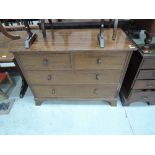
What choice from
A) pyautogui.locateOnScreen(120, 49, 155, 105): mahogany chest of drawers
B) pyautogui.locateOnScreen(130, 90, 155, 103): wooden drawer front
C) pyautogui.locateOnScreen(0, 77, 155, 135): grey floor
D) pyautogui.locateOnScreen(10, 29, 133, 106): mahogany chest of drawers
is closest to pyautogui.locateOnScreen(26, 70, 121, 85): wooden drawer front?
pyautogui.locateOnScreen(10, 29, 133, 106): mahogany chest of drawers

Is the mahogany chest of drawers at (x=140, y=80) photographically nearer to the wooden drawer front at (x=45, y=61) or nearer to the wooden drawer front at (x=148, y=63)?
the wooden drawer front at (x=148, y=63)

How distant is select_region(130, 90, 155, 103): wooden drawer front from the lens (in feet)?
5.24

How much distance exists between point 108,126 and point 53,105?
0.70 m

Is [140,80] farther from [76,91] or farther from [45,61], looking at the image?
[45,61]

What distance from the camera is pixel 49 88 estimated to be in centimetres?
161

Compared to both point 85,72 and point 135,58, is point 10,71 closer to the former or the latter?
point 85,72

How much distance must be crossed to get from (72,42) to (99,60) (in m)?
0.29

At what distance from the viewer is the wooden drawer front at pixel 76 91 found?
5.19ft

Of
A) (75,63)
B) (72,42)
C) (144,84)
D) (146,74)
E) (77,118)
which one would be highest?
(72,42)

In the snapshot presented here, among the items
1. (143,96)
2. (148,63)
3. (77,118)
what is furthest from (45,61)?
(143,96)

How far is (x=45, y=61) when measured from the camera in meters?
1.32

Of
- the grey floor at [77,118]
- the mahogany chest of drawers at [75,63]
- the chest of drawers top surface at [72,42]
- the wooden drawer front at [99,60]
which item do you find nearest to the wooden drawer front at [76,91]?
the mahogany chest of drawers at [75,63]

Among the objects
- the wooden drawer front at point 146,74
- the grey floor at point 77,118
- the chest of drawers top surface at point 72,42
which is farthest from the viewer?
the grey floor at point 77,118
